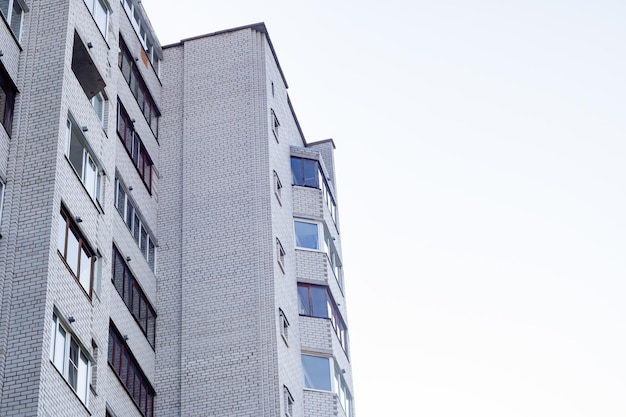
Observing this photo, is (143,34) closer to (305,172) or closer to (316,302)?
(305,172)

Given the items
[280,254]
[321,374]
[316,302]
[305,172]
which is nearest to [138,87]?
[280,254]

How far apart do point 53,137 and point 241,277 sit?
11174 mm

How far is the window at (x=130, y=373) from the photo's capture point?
2798cm

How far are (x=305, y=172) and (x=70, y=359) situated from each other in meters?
19.7

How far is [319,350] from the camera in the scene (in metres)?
35.5

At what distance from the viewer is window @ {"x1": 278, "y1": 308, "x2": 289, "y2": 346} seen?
32.8 meters

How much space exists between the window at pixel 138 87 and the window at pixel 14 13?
8214 millimetres

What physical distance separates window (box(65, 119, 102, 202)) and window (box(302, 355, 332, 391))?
11942 mm

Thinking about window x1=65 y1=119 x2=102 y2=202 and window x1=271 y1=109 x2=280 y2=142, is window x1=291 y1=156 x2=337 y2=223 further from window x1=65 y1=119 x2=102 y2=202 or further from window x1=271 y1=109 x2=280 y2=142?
window x1=65 y1=119 x2=102 y2=202

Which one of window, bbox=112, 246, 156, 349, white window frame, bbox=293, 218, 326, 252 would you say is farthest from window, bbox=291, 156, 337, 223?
window, bbox=112, 246, 156, 349

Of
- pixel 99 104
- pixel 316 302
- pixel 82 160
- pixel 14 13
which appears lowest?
pixel 82 160

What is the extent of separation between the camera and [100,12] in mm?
29047

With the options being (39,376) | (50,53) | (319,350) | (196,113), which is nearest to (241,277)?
(319,350)

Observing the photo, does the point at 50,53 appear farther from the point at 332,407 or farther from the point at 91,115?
the point at 332,407
